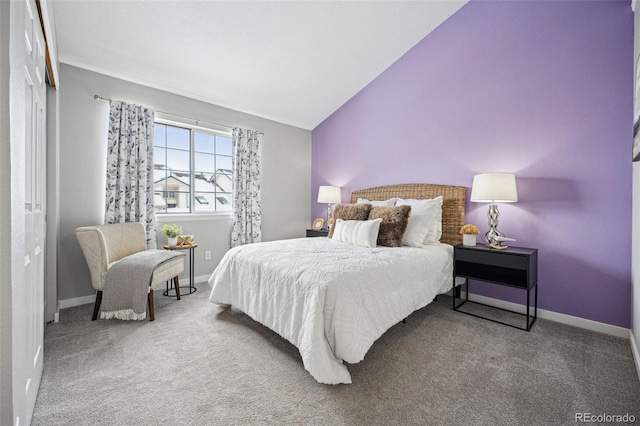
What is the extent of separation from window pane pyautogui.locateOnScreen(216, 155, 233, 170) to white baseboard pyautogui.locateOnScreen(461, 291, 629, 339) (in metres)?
3.65

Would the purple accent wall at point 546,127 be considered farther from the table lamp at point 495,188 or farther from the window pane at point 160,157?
the window pane at point 160,157

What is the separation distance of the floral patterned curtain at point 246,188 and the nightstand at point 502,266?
2798 millimetres

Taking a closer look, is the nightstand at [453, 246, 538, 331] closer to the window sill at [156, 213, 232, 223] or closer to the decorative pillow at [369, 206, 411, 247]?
the decorative pillow at [369, 206, 411, 247]

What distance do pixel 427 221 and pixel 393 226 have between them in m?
0.41

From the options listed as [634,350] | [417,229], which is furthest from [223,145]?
[634,350]

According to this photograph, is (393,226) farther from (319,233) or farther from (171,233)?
(171,233)

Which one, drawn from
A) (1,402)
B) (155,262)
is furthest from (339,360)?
(155,262)

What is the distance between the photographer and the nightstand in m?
2.28

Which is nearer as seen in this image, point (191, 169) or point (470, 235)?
point (470, 235)

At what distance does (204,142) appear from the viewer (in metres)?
3.88

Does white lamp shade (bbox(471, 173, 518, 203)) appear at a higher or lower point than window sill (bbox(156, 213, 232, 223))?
higher

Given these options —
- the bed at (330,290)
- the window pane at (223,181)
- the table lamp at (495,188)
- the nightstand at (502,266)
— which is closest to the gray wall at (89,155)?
the window pane at (223,181)

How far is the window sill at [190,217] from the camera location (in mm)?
3421

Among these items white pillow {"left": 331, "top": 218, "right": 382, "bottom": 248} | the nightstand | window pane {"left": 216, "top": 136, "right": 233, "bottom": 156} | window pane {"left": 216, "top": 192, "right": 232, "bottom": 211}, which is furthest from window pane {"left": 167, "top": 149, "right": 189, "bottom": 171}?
the nightstand
